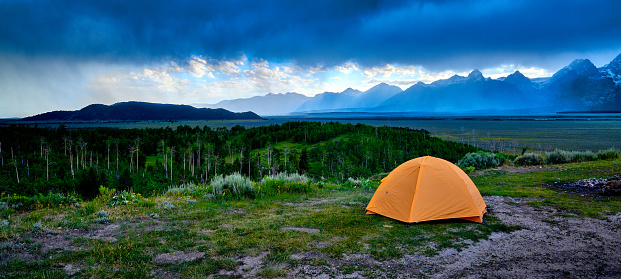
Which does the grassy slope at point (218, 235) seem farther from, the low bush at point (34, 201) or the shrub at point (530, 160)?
the shrub at point (530, 160)

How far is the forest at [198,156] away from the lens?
78.8 metres

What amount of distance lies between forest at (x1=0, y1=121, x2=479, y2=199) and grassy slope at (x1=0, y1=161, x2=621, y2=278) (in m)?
57.3

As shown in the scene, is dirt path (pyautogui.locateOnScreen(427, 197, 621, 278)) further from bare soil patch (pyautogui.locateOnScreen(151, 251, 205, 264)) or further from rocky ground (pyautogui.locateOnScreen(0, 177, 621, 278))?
bare soil patch (pyautogui.locateOnScreen(151, 251, 205, 264))

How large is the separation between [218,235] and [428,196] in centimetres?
644

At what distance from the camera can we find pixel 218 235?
25.0 feet

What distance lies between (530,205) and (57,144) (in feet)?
496

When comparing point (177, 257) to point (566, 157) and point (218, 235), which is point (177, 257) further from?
point (566, 157)

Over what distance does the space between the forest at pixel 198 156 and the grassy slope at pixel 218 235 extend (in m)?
57.3

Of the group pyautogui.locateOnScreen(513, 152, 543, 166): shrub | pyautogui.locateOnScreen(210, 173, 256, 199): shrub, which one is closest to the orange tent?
pyautogui.locateOnScreen(210, 173, 256, 199): shrub

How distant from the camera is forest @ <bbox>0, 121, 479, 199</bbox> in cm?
7881

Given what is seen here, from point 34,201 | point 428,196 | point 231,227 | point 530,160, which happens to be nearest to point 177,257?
point 231,227

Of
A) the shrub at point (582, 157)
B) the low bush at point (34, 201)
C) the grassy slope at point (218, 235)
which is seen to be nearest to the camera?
the grassy slope at point (218, 235)

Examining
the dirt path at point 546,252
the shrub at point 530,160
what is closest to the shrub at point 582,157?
the shrub at point 530,160

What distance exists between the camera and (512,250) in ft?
22.1
